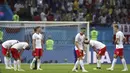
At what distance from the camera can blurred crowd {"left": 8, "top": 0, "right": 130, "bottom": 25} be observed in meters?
35.8

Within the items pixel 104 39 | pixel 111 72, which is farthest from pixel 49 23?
pixel 111 72

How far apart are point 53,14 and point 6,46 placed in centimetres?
1133

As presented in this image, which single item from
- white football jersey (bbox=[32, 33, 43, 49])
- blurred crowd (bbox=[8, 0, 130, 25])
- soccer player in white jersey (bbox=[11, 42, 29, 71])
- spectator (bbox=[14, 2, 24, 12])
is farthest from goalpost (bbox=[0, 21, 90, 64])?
soccer player in white jersey (bbox=[11, 42, 29, 71])

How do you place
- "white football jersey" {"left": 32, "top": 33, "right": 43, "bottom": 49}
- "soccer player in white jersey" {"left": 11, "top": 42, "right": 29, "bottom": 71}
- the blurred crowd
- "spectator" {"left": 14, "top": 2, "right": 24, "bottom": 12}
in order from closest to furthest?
"soccer player in white jersey" {"left": 11, "top": 42, "right": 29, "bottom": 71}
"white football jersey" {"left": 32, "top": 33, "right": 43, "bottom": 49}
the blurred crowd
"spectator" {"left": 14, "top": 2, "right": 24, "bottom": 12}

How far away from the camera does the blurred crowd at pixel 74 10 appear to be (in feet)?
118

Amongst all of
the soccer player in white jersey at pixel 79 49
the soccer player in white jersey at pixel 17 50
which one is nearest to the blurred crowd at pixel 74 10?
the soccer player in white jersey at pixel 79 49

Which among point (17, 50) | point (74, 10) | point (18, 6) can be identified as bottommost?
point (17, 50)

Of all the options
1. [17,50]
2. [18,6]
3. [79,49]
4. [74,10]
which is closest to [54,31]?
[18,6]

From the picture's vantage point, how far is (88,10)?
3759 cm

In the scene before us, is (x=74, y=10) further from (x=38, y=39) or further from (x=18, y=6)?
(x=38, y=39)

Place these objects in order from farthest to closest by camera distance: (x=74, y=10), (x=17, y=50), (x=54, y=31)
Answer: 1. (x=74, y=10)
2. (x=54, y=31)
3. (x=17, y=50)

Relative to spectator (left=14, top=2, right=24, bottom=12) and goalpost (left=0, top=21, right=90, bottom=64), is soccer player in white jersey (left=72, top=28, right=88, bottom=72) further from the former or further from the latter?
spectator (left=14, top=2, right=24, bottom=12)

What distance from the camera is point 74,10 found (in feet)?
123

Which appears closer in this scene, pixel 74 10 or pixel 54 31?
pixel 54 31
